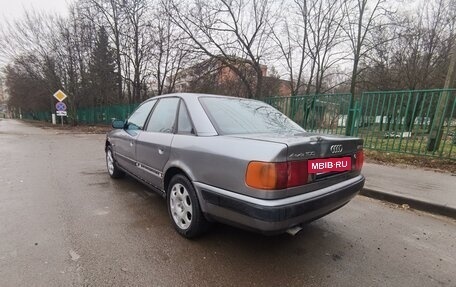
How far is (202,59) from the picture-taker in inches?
671

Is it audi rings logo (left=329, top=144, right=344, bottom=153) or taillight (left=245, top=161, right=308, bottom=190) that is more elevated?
audi rings logo (left=329, top=144, right=344, bottom=153)

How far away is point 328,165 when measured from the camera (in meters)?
2.44

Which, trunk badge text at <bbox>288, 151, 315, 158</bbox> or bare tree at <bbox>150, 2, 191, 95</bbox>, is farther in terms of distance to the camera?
bare tree at <bbox>150, 2, 191, 95</bbox>

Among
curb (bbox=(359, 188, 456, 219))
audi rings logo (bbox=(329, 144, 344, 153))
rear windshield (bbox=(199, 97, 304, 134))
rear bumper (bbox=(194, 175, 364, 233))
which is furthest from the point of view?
curb (bbox=(359, 188, 456, 219))

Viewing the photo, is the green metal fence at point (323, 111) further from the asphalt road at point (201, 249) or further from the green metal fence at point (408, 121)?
the asphalt road at point (201, 249)

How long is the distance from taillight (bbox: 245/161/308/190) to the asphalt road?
82cm

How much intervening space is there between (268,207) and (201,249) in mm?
1017

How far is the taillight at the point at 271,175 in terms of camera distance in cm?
201

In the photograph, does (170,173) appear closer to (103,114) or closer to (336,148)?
(336,148)

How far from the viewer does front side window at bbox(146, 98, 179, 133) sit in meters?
3.18

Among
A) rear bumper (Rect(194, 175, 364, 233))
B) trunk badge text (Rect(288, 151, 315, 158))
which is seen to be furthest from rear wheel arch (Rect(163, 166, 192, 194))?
trunk badge text (Rect(288, 151, 315, 158))

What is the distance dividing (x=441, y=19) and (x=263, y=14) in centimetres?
1280

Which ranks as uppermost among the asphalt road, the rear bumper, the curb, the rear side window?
the rear side window

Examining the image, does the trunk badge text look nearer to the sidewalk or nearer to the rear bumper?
the rear bumper
